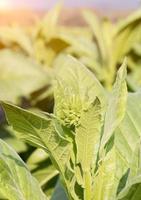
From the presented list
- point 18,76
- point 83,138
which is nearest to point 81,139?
point 83,138

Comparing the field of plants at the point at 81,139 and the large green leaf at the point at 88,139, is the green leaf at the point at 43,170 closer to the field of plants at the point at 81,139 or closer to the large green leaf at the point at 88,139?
the field of plants at the point at 81,139

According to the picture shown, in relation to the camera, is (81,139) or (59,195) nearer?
(81,139)

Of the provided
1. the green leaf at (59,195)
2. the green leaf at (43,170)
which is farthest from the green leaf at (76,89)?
the green leaf at (43,170)

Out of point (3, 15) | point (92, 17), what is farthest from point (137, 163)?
point (3, 15)

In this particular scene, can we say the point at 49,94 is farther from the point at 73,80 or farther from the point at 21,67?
the point at 73,80

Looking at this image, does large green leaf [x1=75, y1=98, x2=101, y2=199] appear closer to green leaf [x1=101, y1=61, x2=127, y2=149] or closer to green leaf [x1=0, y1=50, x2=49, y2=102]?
green leaf [x1=101, y1=61, x2=127, y2=149]

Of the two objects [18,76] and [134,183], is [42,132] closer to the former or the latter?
[134,183]
